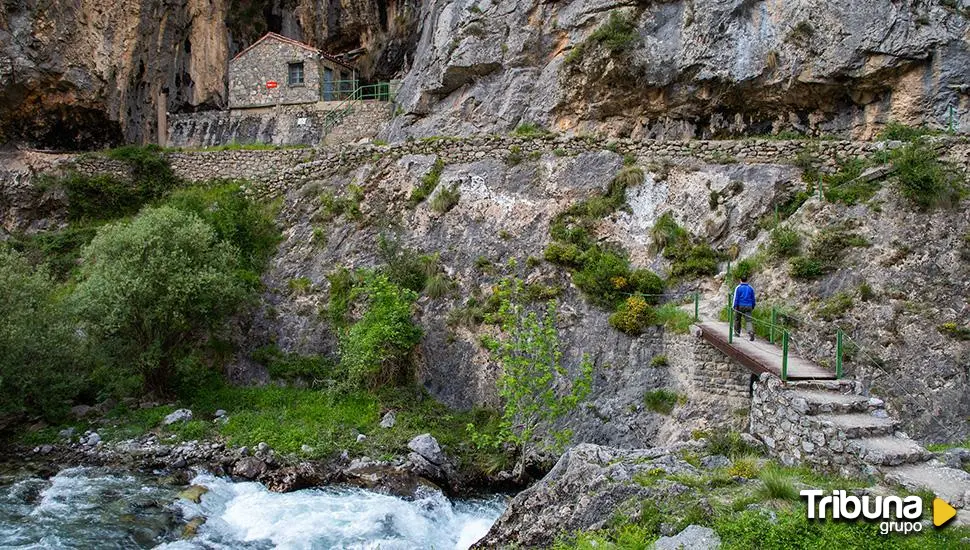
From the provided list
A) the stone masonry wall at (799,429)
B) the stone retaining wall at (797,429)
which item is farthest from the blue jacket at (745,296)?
the stone masonry wall at (799,429)

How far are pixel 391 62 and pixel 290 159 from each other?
495 inches

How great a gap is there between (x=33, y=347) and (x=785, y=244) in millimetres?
20119

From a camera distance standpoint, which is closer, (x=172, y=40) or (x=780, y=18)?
(x=780, y=18)

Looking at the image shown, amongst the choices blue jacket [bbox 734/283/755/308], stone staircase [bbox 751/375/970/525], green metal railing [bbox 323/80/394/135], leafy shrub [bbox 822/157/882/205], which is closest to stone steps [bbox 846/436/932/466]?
stone staircase [bbox 751/375/970/525]

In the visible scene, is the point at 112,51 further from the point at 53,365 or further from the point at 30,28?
the point at 53,365

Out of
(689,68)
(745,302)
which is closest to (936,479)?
(745,302)

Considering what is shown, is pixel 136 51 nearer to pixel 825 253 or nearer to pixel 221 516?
pixel 221 516

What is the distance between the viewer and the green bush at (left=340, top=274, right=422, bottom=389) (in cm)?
1742

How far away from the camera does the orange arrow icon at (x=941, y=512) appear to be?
22.4 ft

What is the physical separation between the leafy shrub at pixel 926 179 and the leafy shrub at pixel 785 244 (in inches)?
121

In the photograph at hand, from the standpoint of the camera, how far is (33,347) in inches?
639

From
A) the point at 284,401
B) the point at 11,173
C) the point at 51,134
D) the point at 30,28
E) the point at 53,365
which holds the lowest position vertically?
the point at 284,401

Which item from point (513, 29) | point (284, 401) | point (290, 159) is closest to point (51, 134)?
point (290, 159)

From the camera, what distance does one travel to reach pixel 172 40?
32.1 m
